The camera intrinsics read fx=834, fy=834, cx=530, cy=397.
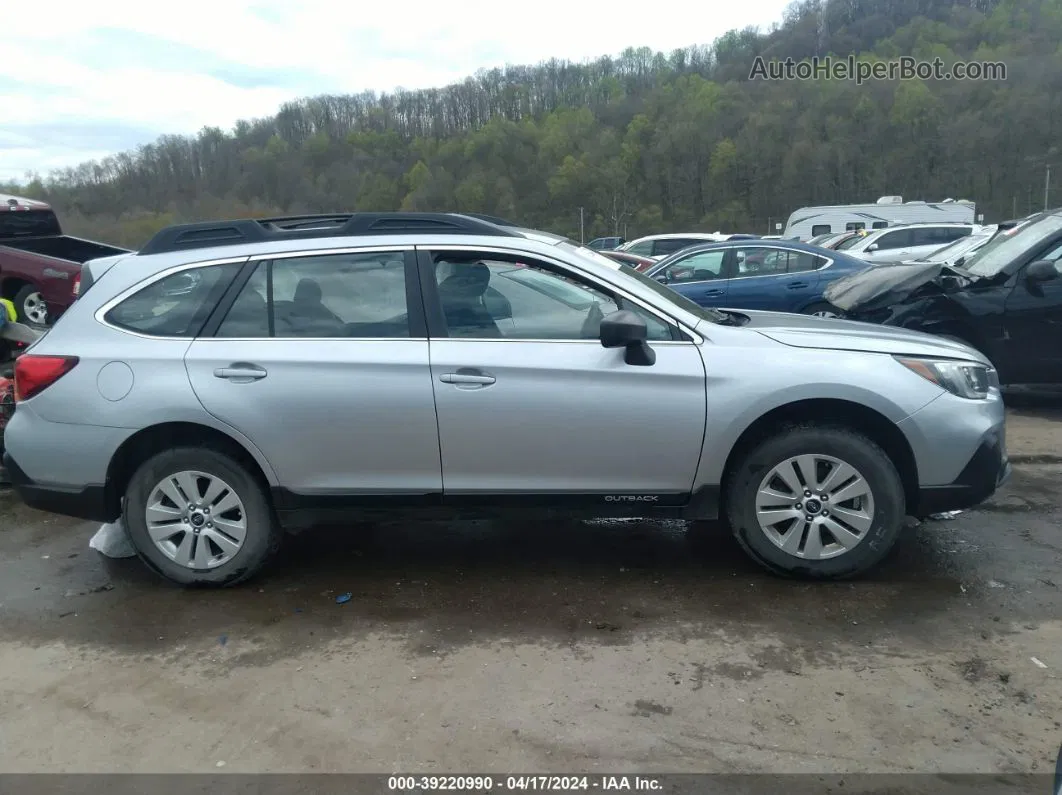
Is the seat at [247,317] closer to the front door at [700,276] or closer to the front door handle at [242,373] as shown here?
the front door handle at [242,373]

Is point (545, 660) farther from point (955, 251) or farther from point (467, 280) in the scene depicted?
point (955, 251)

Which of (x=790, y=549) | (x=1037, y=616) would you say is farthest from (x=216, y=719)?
(x=1037, y=616)

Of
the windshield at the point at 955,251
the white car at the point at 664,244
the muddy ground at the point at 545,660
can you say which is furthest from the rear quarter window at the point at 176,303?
the white car at the point at 664,244

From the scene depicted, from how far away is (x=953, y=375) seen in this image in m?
3.95

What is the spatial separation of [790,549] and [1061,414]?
16.0 feet

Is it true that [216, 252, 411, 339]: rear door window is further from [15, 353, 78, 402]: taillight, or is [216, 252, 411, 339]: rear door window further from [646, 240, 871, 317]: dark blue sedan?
[646, 240, 871, 317]: dark blue sedan

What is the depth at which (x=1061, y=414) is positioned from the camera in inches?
289

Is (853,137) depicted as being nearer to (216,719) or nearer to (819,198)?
(819,198)

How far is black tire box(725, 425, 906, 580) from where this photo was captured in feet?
12.6

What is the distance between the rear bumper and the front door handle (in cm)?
84

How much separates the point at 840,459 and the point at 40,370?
12.6ft

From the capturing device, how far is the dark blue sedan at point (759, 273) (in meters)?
10.8

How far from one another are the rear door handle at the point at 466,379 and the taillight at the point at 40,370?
1.82 m

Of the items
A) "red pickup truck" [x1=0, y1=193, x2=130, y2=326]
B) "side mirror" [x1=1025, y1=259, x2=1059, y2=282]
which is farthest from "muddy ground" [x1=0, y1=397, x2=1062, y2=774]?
"red pickup truck" [x1=0, y1=193, x2=130, y2=326]
